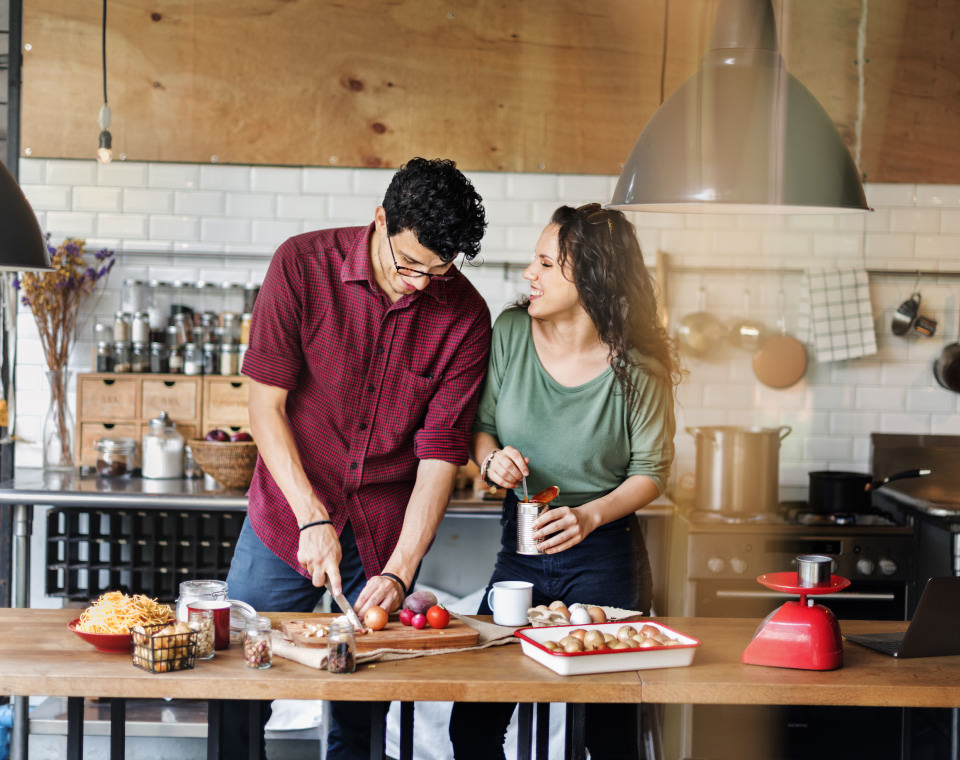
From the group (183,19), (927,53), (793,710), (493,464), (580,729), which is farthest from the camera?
(183,19)

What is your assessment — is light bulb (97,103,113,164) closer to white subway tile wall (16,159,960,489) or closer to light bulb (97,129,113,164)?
light bulb (97,129,113,164)

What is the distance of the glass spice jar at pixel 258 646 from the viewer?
199 cm

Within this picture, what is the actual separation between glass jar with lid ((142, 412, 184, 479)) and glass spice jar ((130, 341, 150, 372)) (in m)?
0.36

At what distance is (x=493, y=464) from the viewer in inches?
100

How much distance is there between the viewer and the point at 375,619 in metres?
2.19

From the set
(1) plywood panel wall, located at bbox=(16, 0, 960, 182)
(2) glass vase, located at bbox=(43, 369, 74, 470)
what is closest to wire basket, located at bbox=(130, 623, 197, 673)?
(2) glass vase, located at bbox=(43, 369, 74, 470)

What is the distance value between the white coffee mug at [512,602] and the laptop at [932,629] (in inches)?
30.0

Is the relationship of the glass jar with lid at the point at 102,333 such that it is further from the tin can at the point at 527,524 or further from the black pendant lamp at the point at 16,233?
the tin can at the point at 527,524

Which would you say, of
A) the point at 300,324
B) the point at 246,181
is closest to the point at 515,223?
the point at 246,181

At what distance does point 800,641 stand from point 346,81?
3.44m

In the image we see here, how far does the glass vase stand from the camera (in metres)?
4.32

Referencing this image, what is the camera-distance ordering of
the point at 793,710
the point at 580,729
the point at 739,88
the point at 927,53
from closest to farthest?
1. the point at 927,53
2. the point at 739,88
3. the point at 580,729
4. the point at 793,710

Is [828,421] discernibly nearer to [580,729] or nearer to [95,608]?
[580,729]

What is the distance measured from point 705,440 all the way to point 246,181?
7.87ft
